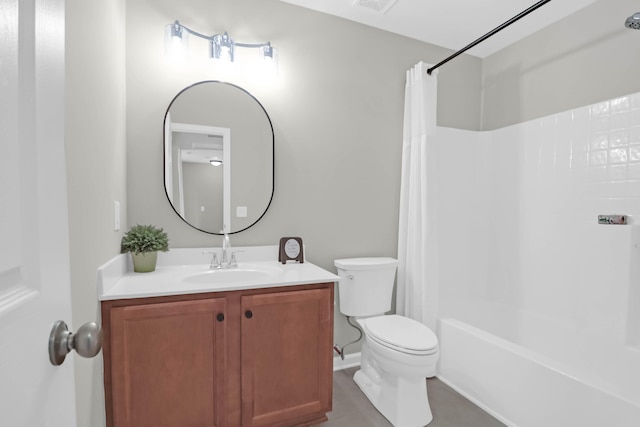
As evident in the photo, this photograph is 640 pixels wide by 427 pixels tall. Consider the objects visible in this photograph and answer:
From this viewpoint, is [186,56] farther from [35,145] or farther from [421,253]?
[421,253]

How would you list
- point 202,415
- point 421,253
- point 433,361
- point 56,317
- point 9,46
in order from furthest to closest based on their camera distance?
point 421,253 < point 433,361 < point 202,415 < point 56,317 < point 9,46

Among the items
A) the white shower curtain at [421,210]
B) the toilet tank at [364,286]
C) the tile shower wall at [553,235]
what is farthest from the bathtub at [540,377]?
the toilet tank at [364,286]

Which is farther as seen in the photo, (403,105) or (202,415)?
(403,105)

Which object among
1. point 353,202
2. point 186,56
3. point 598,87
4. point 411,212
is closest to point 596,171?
point 598,87

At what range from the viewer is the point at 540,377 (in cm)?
159

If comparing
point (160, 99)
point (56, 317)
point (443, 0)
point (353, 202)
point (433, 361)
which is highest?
point (443, 0)

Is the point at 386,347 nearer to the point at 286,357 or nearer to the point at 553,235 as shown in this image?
the point at 286,357

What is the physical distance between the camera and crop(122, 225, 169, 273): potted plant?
5.31ft

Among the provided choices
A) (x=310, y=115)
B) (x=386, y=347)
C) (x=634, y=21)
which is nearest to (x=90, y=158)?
(x=310, y=115)

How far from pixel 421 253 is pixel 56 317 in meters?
2.04

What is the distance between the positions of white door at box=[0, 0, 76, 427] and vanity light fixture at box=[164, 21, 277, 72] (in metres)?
1.39

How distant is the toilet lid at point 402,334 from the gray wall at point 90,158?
4.25 feet

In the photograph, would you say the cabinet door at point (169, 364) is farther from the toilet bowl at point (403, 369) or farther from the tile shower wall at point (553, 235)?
the tile shower wall at point (553, 235)

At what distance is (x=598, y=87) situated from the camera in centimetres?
203
